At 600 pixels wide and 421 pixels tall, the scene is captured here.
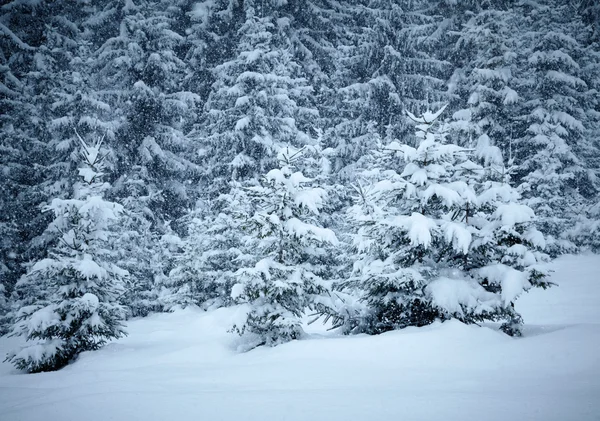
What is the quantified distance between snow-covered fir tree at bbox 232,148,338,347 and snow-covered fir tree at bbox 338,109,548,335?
936 millimetres

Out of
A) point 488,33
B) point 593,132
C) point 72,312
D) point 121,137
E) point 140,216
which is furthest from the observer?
point 593,132

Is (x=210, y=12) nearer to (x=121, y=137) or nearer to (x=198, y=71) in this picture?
(x=198, y=71)

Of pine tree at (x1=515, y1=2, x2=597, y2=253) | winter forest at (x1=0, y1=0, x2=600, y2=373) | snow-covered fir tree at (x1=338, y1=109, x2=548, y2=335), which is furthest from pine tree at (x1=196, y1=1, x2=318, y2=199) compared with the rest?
pine tree at (x1=515, y1=2, x2=597, y2=253)

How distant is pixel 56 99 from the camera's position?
18969 millimetres

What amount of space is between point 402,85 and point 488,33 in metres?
4.76

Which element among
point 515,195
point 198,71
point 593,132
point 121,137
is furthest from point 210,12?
point 593,132

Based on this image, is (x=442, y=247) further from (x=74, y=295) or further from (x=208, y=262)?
(x=208, y=262)

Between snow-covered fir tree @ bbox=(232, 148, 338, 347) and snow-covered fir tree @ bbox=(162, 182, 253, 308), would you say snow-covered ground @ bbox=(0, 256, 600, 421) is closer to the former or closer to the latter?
snow-covered fir tree @ bbox=(232, 148, 338, 347)

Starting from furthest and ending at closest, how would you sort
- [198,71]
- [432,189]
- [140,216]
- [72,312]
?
[198,71], [140,216], [72,312], [432,189]

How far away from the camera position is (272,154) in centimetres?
1834

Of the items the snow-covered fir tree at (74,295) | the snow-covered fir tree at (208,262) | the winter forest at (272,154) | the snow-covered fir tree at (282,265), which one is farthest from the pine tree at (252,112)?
the snow-covered fir tree at (282,265)

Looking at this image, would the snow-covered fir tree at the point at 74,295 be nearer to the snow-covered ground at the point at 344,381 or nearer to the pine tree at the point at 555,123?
the snow-covered ground at the point at 344,381

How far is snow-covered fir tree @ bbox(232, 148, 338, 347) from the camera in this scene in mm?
7773

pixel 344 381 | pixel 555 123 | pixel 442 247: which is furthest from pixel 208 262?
pixel 555 123
